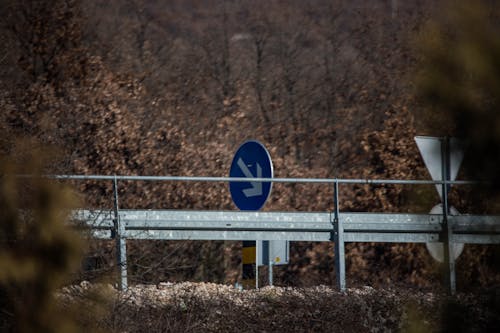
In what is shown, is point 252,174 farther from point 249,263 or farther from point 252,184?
point 249,263

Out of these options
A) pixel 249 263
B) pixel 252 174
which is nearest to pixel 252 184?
pixel 252 174

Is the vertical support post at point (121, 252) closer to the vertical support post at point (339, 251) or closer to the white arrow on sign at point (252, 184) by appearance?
the white arrow on sign at point (252, 184)

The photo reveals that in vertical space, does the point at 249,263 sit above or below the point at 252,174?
below

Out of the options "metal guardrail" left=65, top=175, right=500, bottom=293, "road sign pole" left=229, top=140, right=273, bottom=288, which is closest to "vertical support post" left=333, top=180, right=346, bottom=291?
"metal guardrail" left=65, top=175, right=500, bottom=293

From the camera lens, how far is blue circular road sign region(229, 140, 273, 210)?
980cm

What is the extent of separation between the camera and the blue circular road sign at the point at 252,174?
980 cm

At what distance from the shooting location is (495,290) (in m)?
3.04

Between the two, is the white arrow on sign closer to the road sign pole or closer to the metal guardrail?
the road sign pole

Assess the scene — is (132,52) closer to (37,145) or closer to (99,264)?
(99,264)

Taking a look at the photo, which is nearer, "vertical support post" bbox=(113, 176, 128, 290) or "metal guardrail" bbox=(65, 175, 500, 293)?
"vertical support post" bbox=(113, 176, 128, 290)

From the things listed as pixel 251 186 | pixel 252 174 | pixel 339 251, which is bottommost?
pixel 339 251

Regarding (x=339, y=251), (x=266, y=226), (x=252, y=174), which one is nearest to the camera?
(x=339, y=251)

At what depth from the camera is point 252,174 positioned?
400 inches

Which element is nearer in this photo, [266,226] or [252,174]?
[266,226]
